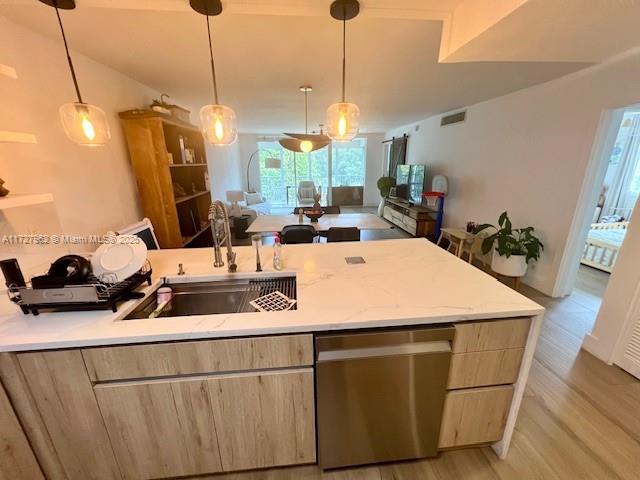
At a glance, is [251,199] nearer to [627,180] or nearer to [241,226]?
[241,226]

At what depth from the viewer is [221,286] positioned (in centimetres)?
154

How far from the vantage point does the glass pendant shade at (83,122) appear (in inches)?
48.7

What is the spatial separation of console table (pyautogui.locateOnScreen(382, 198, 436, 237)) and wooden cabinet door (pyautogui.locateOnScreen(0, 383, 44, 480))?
213 inches

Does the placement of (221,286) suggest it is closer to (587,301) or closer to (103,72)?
(103,72)

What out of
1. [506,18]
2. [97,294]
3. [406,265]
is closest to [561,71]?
[506,18]

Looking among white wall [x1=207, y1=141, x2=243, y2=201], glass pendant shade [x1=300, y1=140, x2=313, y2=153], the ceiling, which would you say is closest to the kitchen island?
the ceiling

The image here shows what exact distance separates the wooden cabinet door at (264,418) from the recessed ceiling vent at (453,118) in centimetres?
480

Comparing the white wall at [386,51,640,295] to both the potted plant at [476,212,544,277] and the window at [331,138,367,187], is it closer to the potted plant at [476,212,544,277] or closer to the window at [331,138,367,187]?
the potted plant at [476,212,544,277]

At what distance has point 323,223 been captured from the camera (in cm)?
380

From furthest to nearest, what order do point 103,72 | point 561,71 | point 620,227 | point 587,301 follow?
point 620,227 → point 587,301 → point 561,71 → point 103,72

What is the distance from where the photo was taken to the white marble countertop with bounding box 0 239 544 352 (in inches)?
39.6

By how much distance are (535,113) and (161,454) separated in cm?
446

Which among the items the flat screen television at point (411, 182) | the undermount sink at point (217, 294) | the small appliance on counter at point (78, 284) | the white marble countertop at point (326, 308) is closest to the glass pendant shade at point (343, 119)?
the white marble countertop at point (326, 308)

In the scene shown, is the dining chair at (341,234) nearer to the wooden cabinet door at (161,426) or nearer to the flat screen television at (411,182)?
the wooden cabinet door at (161,426)
